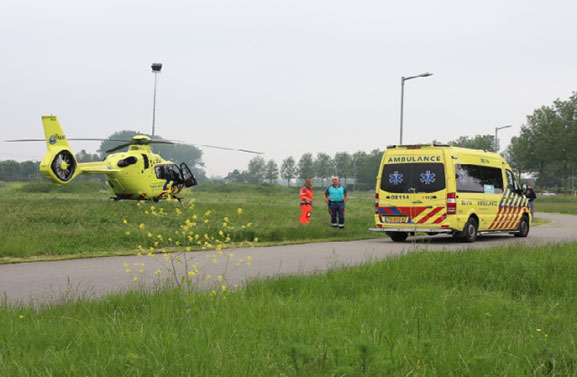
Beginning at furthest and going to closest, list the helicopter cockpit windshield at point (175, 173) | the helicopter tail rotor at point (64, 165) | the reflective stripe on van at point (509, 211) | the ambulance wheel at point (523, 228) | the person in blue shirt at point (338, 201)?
the helicopter cockpit windshield at point (175, 173)
the helicopter tail rotor at point (64, 165)
the ambulance wheel at point (523, 228)
the person in blue shirt at point (338, 201)
the reflective stripe on van at point (509, 211)

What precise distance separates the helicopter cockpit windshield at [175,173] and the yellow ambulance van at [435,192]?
11528 mm

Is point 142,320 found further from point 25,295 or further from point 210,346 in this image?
point 25,295

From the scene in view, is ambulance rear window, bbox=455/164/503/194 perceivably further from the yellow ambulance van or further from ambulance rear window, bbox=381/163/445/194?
ambulance rear window, bbox=381/163/445/194

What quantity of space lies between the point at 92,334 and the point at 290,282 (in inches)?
123

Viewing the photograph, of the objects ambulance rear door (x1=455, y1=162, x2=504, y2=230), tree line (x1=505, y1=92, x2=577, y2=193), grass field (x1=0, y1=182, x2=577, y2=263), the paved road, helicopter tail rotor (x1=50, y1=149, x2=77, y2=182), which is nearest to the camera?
the paved road

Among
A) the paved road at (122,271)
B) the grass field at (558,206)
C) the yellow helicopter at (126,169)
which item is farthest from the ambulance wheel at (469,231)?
the grass field at (558,206)

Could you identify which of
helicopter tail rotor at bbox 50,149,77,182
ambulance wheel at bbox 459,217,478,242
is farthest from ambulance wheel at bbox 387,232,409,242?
helicopter tail rotor at bbox 50,149,77,182

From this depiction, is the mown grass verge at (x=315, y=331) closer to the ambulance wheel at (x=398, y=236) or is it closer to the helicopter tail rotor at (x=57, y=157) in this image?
the ambulance wheel at (x=398, y=236)

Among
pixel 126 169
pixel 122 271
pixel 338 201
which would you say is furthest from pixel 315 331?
pixel 126 169

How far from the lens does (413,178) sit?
1644 cm

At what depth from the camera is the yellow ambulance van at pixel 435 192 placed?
16.1 metres

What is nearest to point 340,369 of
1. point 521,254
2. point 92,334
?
point 92,334

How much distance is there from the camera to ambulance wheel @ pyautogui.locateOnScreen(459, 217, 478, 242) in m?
16.6

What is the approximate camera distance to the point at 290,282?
24.6 feet
